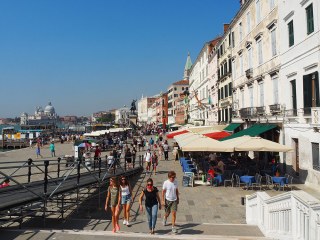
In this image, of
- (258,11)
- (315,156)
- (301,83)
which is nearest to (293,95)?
(301,83)

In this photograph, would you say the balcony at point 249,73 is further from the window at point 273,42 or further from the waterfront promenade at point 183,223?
the waterfront promenade at point 183,223

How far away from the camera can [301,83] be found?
1773 centimetres

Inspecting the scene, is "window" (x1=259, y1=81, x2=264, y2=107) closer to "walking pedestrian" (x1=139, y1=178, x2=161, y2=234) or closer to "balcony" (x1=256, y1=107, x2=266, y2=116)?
"balcony" (x1=256, y1=107, x2=266, y2=116)

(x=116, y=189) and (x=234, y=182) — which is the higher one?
(x=116, y=189)

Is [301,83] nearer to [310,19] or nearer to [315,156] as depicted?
[310,19]

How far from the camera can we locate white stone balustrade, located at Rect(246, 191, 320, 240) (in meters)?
6.14

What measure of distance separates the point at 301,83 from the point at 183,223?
11303mm

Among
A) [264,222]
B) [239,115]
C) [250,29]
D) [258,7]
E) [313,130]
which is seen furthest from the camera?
[239,115]

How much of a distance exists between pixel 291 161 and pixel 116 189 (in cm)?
1306

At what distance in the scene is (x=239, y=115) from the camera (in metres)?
30.8

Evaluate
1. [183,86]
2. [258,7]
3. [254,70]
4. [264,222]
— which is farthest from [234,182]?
[183,86]

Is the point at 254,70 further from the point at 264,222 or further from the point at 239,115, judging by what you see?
the point at 264,222

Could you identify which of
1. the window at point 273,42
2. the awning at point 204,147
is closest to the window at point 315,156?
the awning at point 204,147

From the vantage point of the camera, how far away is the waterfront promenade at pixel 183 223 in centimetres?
838
